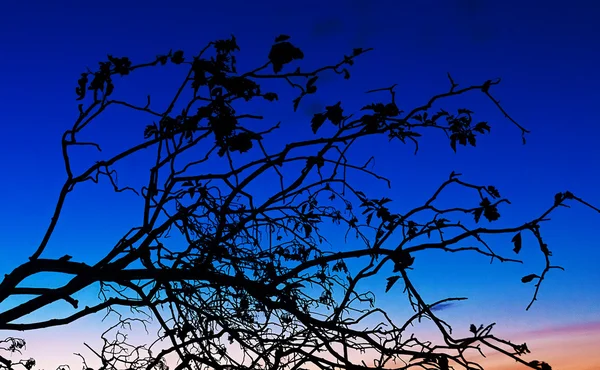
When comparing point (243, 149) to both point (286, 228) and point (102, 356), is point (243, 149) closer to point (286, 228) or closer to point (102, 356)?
point (286, 228)

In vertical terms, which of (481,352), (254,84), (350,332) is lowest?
(481,352)

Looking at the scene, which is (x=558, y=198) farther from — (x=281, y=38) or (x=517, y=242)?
(x=281, y=38)

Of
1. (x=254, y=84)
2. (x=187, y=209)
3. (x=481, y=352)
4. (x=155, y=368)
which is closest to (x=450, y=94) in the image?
(x=254, y=84)

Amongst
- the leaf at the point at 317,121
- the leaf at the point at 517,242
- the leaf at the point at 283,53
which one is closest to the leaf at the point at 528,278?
the leaf at the point at 517,242

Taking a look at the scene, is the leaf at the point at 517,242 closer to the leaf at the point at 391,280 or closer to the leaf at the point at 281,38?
the leaf at the point at 391,280

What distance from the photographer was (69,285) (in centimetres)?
499

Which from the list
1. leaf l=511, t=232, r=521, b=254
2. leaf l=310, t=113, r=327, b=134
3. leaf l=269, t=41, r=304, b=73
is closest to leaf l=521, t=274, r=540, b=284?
leaf l=511, t=232, r=521, b=254

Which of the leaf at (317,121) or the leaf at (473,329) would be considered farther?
the leaf at (317,121)

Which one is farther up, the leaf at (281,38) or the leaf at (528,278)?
the leaf at (281,38)

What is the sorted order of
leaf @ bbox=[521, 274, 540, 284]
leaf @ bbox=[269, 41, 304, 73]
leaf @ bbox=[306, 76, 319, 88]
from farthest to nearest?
leaf @ bbox=[306, 76, 319, 88], leaf @ bbox=[521, 274, 540, 284], leaf @ bbox=[269, 41, 304, 73]

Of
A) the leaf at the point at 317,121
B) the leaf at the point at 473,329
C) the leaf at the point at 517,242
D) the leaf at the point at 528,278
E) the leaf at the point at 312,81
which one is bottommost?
the leaf at the point at 473,329

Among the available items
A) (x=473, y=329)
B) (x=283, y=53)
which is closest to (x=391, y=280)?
(x=473, y=329)

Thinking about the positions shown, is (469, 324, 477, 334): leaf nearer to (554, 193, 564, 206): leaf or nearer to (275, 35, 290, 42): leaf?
(554, 193, 564, 206): leaf

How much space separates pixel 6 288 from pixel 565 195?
4172 millimetres
